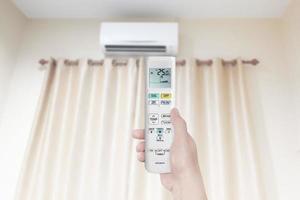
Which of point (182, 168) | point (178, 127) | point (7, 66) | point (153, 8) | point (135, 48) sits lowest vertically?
point (182, 168)

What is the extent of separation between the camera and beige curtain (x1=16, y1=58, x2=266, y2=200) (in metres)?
1.38

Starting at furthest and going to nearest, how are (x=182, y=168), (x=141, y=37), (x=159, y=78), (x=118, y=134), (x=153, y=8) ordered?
(x=153, y=8)
(x=141, y=37)
(x=118, y=134)
(x=159, y=78)
(x=182, y=168)

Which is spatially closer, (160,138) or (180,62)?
(160,138)

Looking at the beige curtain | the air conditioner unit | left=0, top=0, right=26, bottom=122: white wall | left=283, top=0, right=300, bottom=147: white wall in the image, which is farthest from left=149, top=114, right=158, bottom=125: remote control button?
left=0, top=0, right=26, bottom=122: white wall

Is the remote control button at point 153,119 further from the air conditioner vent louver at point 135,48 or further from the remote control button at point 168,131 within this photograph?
the air conditioner vent louver at point 135,48

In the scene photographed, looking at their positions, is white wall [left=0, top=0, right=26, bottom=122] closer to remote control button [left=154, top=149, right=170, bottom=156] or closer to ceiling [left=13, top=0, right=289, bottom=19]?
ceiling [left=13, top=0, right=289, bottom=19]

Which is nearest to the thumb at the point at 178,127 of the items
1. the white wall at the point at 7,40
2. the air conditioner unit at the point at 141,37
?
the air conditioner unit at the point at 141,37

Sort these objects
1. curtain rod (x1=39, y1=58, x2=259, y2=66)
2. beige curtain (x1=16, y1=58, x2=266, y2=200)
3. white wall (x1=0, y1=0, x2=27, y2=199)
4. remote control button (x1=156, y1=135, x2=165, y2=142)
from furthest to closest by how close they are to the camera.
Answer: curtain rod (x1=39, y1=58, x2=259, y2=66) < white wall (x1=0, y1=0, x2=27, y2=199) < beige curtain (x1=16, y1=58, x2=266, y2=200) < remote control button (x1=156, y1=135, x2=165, y2=142)

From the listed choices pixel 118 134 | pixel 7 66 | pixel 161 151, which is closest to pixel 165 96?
pixel 161 151

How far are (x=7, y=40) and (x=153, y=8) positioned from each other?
2.83ft

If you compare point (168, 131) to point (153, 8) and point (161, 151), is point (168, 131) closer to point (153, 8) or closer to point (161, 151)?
point (161, 151)

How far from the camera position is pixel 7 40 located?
1.68 m

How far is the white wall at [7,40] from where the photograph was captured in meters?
1.63

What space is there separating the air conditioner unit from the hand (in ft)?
2.91
